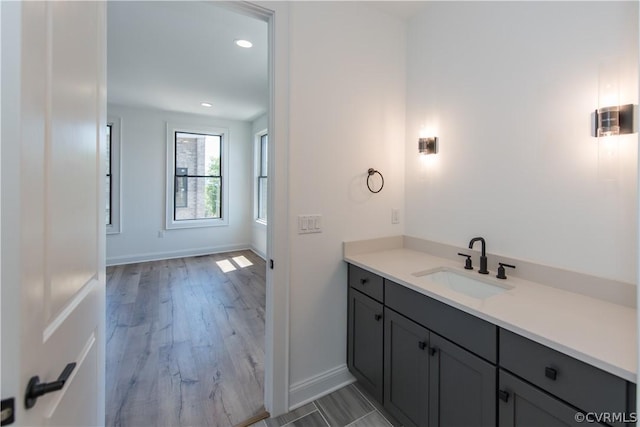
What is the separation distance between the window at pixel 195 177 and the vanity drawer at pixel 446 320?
4822 millimetres

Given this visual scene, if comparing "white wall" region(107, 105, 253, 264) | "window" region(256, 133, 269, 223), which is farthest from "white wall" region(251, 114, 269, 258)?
"white wall" region(107, 105, 253, 264)

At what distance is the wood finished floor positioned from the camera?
1.78 meters

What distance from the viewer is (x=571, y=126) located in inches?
53.7

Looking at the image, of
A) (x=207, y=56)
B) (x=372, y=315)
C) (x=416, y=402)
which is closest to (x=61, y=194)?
(x=372, y=315)

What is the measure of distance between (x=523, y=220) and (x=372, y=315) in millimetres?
998

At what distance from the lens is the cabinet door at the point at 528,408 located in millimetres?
927

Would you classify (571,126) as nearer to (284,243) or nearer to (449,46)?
(449,46)

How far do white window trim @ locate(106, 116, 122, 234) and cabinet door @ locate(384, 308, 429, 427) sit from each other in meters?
4.97

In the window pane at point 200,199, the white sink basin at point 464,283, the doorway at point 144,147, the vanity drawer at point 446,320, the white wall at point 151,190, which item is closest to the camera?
the vanity drawer at point 446,320

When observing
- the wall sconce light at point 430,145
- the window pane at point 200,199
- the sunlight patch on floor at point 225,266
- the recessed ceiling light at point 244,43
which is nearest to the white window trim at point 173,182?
the window pane at point 200,199

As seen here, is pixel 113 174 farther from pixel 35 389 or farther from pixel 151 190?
pixel 35 389

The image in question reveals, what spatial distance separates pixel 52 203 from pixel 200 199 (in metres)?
5.23

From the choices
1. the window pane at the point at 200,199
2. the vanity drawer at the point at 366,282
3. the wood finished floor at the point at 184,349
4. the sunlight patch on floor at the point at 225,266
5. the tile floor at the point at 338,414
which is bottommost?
the tile floor at the point at 338,414

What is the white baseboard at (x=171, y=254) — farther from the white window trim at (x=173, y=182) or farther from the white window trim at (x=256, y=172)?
the white window trim at (x=256, y=172)
